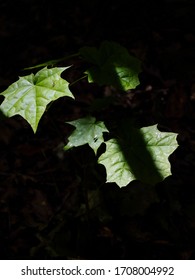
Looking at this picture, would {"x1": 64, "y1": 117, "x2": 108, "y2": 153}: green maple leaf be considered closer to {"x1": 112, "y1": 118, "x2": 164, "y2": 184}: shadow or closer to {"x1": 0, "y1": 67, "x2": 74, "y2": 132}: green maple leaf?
{"x1": 112, "y1": 118, "x2": 164, "y2": 184}: shadow

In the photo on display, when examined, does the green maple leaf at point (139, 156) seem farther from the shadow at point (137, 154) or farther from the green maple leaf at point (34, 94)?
the green maple leaf at point (34, 94)

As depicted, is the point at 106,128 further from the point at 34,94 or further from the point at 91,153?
the point at 91,153

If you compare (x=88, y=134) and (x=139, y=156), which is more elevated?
(x=88, y=134)

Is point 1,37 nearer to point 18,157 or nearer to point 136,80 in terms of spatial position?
point 18,157

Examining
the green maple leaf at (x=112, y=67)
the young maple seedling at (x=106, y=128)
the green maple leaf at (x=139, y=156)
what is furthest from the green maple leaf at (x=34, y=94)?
the green maple leaf at (x=139, y=156)

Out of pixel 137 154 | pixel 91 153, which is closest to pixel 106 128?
pixel 137 154

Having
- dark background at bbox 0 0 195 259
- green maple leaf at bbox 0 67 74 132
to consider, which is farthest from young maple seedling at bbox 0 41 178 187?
dark background at bbox 0 0 195 259

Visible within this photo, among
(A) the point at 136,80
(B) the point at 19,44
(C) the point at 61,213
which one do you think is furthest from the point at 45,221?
(B) the point at 19,44
